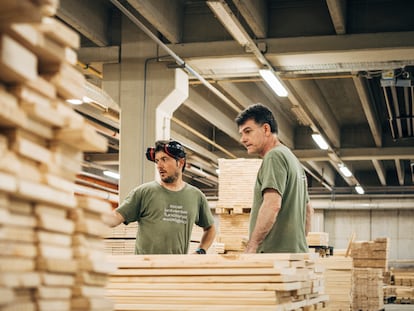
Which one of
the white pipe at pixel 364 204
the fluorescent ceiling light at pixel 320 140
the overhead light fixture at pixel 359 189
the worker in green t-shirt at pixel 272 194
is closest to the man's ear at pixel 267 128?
the worker in green t-shirt at pixel 272 194

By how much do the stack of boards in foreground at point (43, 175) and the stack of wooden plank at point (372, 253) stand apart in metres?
18.4

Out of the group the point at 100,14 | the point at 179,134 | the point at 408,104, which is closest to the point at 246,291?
the point at 100,14

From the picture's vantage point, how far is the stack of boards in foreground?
2348 millimetres

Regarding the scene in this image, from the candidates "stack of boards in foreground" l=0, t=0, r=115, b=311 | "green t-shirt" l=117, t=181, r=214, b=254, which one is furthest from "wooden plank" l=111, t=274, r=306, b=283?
"stack of boards in foreground" l=0, t=0, r=115, b=311

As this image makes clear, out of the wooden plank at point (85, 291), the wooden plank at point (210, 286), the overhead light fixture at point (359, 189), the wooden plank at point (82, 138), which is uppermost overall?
the overhead light fixture at point (359, 189)

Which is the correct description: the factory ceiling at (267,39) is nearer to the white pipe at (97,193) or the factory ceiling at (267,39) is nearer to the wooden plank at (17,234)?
the white pipe at (97,193)

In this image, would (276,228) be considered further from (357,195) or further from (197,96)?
(357,195)

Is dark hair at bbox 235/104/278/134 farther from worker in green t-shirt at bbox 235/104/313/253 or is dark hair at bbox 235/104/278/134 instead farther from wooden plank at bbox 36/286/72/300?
wooden plank at bbox 36/286/72/300

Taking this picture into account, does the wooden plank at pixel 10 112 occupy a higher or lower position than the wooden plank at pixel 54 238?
higher

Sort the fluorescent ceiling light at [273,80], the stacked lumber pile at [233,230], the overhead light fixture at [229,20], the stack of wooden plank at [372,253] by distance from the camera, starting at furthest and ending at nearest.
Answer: the stack of wooden plank at [372,253] < the fluorescent ceiling light at [273,80] < the stacked lumber pile at [233,230] < the overhead light fixture at [229,20]

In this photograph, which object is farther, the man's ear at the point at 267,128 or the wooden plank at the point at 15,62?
the man's ear at the point at 267,128

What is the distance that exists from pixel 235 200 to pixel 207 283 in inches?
291

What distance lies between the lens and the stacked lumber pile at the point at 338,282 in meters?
11.4

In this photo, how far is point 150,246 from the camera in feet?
20.9
